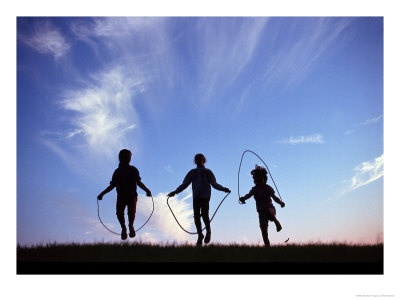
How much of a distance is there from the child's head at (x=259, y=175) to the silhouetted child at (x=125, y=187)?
2523mm

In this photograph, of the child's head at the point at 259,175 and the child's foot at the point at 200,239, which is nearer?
the child's foot at the point at 200,239

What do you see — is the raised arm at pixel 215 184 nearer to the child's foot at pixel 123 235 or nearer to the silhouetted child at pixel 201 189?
the silhouetted child at pixel 201 189

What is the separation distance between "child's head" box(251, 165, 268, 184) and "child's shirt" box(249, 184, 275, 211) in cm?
12

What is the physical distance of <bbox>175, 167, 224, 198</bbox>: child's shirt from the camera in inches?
342

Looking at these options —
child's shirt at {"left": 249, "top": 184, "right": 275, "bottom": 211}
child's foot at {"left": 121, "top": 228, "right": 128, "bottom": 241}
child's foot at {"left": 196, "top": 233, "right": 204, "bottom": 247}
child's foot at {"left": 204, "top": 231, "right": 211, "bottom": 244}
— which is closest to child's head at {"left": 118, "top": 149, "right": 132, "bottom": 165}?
child's foot at {"left": 121, "top": 228, "right": 128, "bottom": 241}

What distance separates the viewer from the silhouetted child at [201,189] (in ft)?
27.9

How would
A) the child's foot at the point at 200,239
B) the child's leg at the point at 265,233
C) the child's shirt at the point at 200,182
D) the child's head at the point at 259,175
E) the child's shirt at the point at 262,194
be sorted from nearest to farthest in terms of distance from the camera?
the child's foot at the point at 200,239 < the child's shirt at the point at 200,182 < the child's leg at the point at 265,233 < the child's shirt at the point at 262,194 < the child's head at the point at 259,175

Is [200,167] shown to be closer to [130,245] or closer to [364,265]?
[130,245]

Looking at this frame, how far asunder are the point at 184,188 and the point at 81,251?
2.50 m

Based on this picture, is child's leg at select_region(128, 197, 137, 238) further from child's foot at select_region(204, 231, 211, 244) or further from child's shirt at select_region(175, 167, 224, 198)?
child's foot at select_region(204, 231, 211, 244)

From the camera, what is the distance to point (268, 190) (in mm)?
9453

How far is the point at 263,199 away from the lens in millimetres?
9328

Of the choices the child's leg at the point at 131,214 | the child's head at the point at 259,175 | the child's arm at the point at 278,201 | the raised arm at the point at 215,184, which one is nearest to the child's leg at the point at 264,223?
the child's arm at the point at 278,201

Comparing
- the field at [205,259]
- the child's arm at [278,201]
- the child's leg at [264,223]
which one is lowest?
the field at [205,259]
